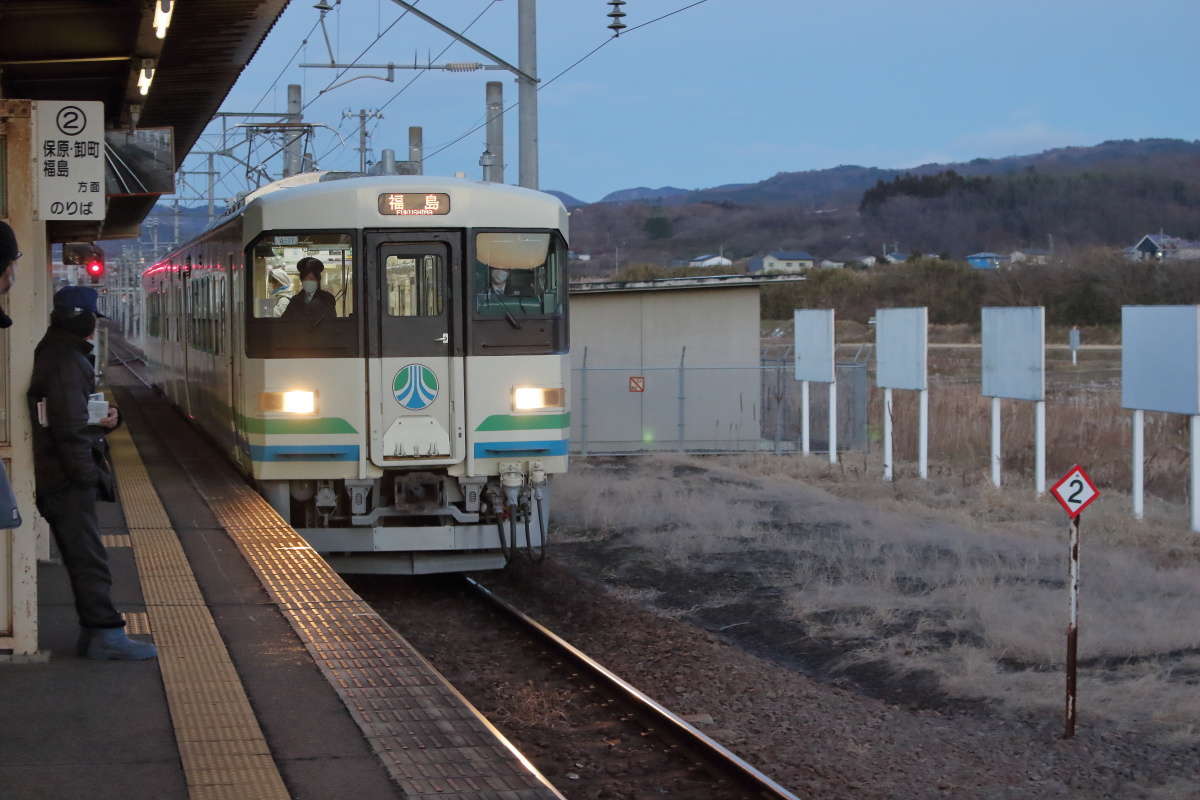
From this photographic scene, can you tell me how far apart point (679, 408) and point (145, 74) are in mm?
13760

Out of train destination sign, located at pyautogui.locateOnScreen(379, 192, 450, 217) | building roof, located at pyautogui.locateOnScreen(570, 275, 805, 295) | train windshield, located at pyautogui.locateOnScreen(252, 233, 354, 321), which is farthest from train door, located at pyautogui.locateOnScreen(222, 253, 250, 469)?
building roof, located at pyautogui.locateOnScreen(570, 275, 805, 295)

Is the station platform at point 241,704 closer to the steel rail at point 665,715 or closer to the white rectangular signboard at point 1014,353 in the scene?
the steel rail at point 665,715

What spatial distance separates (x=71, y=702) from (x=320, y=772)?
139cm

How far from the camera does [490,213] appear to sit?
11422 mm

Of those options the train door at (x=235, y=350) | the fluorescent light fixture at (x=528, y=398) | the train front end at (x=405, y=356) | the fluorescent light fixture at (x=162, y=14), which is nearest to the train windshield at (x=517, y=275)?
the train front end at (x=405, y=356)

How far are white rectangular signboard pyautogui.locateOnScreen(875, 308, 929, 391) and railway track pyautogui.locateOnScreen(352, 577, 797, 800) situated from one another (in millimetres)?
8483

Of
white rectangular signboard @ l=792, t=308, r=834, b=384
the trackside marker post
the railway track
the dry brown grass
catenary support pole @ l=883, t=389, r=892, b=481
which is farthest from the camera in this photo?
white rectangular signboard @ l=792, t=308, r=834, b=384

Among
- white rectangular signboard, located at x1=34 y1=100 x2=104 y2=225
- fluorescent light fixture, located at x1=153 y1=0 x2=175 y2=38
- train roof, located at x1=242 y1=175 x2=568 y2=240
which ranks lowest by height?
white rectangular signboard, located at x1=34 y1=100 x2=104 y2=225

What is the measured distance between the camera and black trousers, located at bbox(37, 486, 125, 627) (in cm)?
609

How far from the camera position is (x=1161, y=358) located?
48.5ft

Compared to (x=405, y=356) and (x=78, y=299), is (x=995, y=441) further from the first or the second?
(x=78, y=299)

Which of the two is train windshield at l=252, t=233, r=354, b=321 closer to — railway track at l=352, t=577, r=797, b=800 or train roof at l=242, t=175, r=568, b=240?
train roof at l=242, t=175, r=568, b=240

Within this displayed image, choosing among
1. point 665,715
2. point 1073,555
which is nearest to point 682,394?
point 1073,555

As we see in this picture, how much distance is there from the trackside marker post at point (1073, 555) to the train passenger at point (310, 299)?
5712mm
